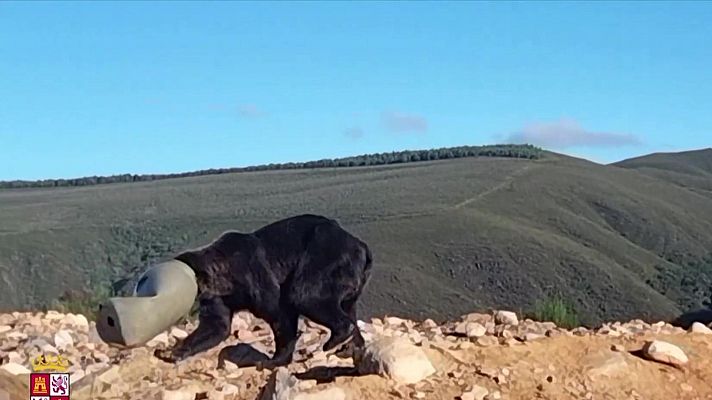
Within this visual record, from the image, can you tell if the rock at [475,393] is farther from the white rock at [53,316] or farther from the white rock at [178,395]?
the white rock at [53,316]

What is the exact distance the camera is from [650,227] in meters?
30.6

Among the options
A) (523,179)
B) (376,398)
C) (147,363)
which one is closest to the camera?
(376,398)

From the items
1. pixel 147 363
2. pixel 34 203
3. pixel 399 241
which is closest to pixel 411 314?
pixel 399 241

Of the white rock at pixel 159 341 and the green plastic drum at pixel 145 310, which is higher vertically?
the green plastic drum at pixel 145 310

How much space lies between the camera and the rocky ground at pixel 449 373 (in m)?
6.82

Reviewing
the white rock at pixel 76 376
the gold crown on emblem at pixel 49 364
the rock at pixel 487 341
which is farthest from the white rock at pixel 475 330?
the gold crown on emblem at pixel 49 364

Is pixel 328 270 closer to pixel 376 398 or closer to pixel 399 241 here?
pixel 376 398

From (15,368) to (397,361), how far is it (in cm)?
289

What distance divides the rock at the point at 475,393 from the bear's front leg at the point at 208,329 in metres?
2.42

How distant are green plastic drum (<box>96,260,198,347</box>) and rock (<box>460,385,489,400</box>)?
6.35ft

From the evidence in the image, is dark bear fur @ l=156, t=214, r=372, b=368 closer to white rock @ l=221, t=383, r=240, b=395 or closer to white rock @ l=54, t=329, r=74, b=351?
white rock @ l=54, t=329, r=74, b=351

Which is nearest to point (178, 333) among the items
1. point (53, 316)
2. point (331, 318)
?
point (331, 318)

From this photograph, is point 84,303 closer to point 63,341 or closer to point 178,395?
point 63,341

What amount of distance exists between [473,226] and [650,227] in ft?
19.2
